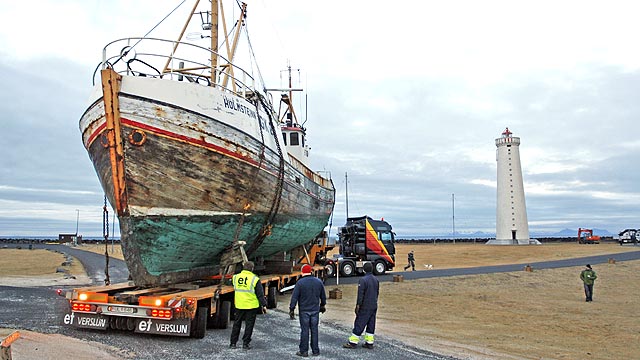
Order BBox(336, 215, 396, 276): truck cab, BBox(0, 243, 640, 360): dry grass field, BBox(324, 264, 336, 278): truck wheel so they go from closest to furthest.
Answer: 1. BBox(0, 243, 640, 360): dry grass field
2. BBox(324, 264, 336, 278): truck wheel
3. BBox(336, 215, 396, 276): truck cab

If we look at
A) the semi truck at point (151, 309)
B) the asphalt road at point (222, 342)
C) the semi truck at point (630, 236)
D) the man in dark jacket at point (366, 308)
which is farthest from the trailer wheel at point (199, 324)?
the semi truck at point (630, 236)

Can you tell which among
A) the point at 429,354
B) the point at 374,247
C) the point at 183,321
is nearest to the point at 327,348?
the point at 429,354

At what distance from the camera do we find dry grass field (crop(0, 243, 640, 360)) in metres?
9.62

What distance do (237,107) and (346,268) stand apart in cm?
1475

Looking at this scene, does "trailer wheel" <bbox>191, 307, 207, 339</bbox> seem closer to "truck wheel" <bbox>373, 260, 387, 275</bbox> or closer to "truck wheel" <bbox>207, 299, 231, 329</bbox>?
"truck wheel" <bbox>207, 299, 231, 329</bbox>

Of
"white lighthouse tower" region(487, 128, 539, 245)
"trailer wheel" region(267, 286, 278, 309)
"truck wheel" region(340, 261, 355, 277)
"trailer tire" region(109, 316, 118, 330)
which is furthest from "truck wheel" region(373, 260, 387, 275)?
"white lighthouse tower" region(487, 128, 539, 245)

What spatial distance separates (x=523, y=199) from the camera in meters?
57.1

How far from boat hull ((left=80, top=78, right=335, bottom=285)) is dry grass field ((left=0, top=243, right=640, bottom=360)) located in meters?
3.60

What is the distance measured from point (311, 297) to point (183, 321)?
226 centimetres

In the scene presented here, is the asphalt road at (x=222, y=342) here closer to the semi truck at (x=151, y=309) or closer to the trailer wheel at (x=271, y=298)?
the semi truck at (x=151, y=309)

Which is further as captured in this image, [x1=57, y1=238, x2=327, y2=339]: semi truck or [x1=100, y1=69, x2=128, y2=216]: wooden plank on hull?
[x1=100, y1=69, x2=128, y2=216]: wooden plank on hull

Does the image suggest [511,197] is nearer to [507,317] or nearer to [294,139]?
[294,139]

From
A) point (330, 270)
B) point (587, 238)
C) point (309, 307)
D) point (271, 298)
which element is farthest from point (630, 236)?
point (309, 307)

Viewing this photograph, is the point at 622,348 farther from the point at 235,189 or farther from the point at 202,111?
the point at 202,111
